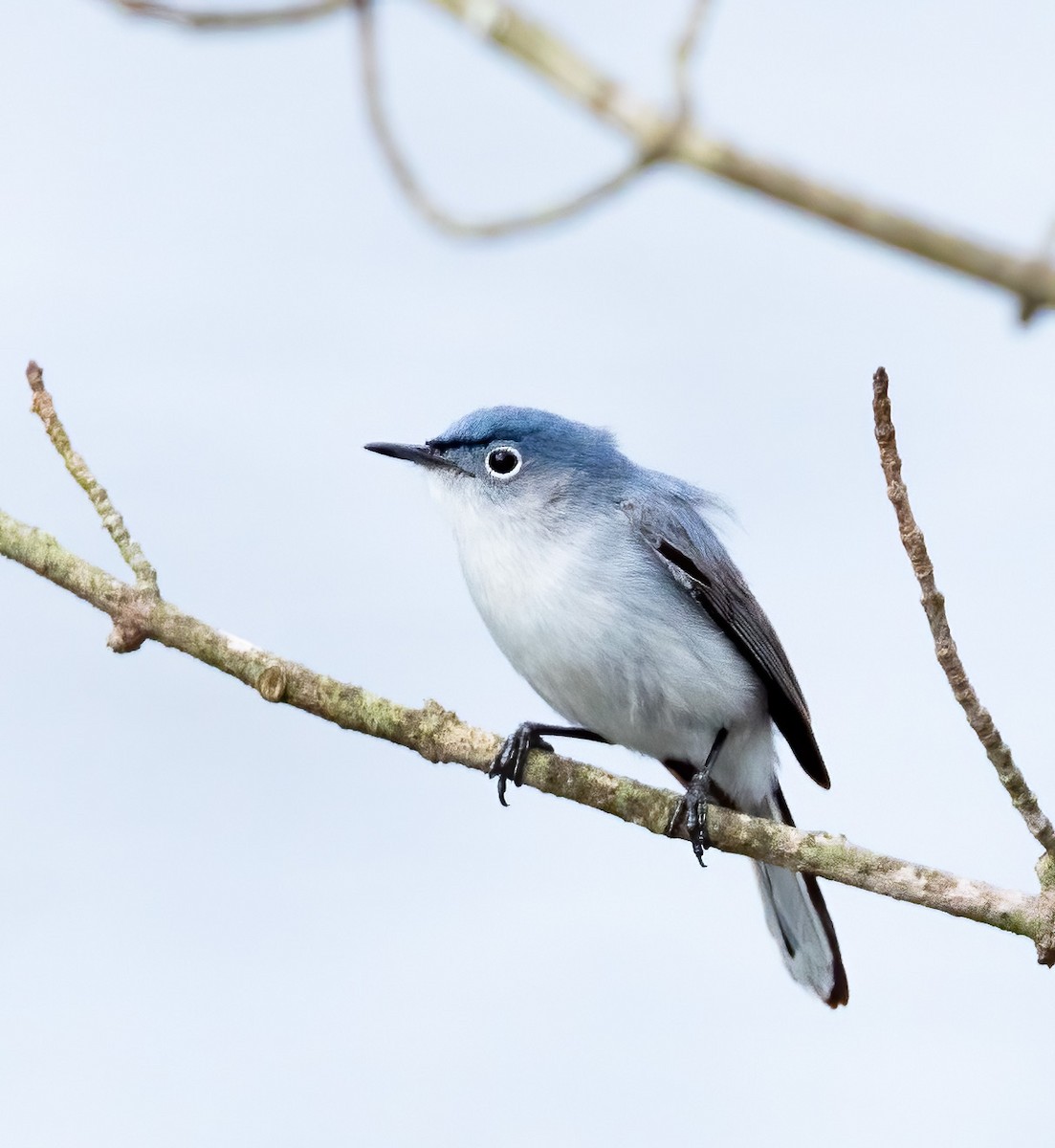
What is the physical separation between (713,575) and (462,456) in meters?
0.96

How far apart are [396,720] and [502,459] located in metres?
1.13

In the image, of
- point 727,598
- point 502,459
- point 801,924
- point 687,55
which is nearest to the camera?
point 687,55

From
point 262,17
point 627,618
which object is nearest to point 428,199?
point 262,17

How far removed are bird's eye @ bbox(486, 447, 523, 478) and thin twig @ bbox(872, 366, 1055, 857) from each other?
5.97ft

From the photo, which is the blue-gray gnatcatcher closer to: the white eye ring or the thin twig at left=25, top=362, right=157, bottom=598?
the white eye ring

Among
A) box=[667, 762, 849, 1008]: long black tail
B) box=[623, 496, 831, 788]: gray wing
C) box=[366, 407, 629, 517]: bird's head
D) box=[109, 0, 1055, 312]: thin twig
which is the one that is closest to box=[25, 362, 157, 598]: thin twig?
box=[366, 407, 629, 517]: bird's head

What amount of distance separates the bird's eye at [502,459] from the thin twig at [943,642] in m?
1.82

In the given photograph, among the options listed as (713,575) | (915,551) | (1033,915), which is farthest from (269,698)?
(1033,915)

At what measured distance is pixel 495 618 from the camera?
15.8ft

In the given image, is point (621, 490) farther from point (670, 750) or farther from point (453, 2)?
point (453, 2)

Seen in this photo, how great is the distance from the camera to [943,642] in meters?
3.55

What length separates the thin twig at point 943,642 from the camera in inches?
127

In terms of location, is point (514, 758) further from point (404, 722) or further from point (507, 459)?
point (507, 459)

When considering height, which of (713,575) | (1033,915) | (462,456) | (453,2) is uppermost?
(462,456)
